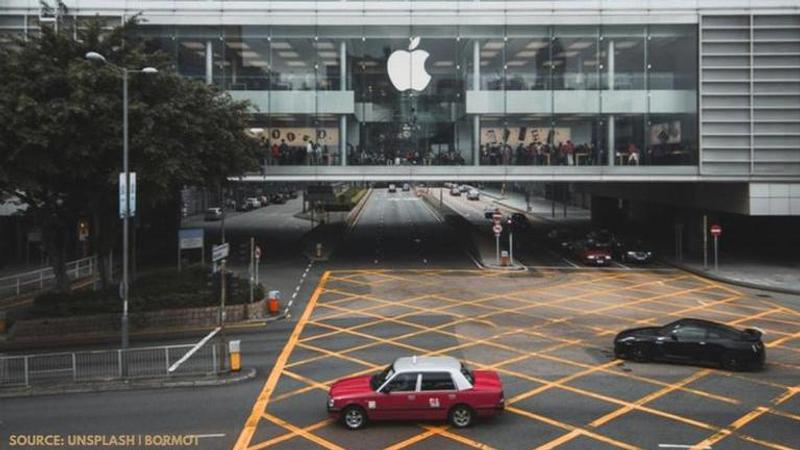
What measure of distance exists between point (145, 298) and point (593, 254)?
25.1 metres

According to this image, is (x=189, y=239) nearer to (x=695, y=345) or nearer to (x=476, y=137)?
(x=476, y=137)

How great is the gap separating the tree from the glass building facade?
10.9 m

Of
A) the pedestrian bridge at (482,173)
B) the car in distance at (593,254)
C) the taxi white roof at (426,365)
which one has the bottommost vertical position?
the taxi white roof at (426,365)

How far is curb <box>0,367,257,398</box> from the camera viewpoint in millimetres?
18312

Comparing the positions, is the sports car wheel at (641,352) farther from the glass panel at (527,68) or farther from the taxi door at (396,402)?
the glass panel at (527,68)

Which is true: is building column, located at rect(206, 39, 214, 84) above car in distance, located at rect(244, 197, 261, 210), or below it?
above

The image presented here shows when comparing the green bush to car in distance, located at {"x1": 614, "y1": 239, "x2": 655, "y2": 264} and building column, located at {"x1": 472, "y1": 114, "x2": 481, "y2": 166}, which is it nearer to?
building column, located at {"x1": 472, "y1": 114, "x2": 481, "y2": 166}

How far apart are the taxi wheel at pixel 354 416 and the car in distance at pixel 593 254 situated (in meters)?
28.4

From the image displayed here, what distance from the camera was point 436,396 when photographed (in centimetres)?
1487

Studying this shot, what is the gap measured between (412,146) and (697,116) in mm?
16072

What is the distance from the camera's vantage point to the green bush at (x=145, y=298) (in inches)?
1013

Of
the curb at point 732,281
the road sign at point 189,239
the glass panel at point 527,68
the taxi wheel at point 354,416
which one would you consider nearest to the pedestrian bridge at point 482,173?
the glass panel at point 527,68

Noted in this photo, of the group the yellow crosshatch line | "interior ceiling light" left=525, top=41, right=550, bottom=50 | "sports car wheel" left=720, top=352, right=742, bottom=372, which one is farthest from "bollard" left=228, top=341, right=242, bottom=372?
"interior ceiling light" left=525, top=41, right=550, bottom=50

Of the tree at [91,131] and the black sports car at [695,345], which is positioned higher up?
the tree at [91,131]
